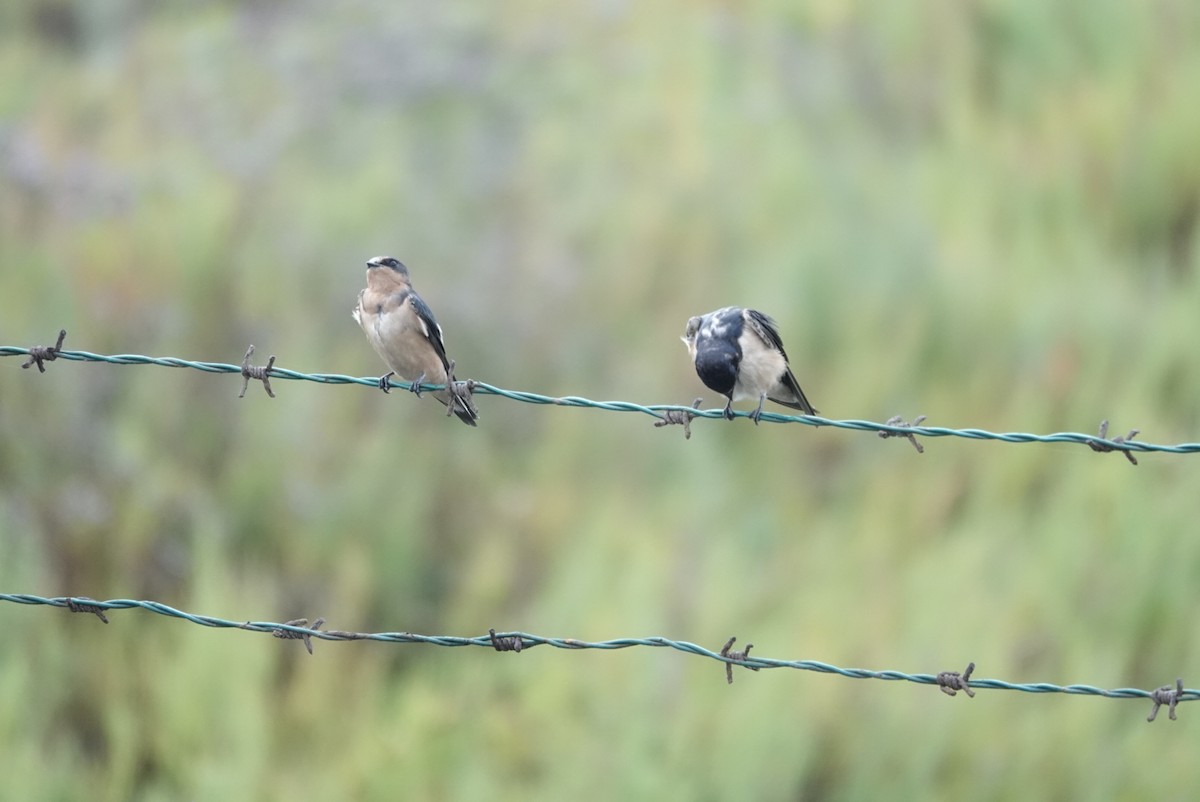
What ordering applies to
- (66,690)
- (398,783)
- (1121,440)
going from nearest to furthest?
(1121,440) < (398,783) < (66,690)

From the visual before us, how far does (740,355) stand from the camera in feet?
18.5

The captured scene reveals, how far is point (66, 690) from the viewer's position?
7449 millimetres

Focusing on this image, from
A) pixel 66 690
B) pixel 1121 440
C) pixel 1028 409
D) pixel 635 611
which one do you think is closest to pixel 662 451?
pixel 635 611

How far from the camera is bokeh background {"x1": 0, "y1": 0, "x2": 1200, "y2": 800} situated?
7.21m

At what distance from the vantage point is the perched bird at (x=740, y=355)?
222 inches

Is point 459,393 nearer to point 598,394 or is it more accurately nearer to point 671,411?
point 671,411

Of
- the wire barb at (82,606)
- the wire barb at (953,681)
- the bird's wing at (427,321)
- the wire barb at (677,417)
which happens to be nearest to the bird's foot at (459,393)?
the bird's wing at (427,321)

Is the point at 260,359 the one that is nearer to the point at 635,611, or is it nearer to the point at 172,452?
the point at 172,452

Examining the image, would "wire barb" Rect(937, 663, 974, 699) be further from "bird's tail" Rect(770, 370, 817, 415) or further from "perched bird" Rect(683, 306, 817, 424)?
"bird's tail" Rect(770, 370, 817, 415)

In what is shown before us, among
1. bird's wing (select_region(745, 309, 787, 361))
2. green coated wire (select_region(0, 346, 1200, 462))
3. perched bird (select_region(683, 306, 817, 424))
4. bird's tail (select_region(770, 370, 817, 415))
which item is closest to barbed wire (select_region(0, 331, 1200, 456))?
green coated wire (select_region(0, 346, 1200, 462))

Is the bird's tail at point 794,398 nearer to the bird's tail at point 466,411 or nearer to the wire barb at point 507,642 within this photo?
the bird's tail at point 466,411

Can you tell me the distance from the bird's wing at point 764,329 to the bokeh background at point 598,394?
83.4 inches

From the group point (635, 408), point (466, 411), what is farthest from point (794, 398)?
point (635, 408)

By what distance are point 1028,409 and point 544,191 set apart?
12.1 ft
